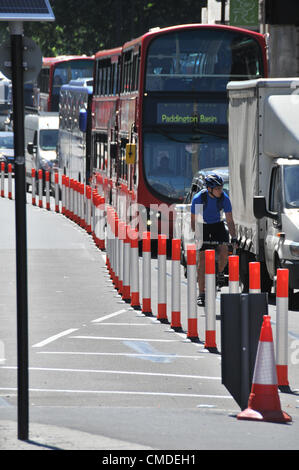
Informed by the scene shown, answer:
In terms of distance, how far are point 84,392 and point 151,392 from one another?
1.77 ft

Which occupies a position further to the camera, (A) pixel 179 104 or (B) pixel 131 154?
(B) pixel 131 154

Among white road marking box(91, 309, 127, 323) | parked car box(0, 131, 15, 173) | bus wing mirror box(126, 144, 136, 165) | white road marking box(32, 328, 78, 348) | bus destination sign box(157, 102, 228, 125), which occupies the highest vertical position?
bus destination sign box(157, 102, 228, 125)

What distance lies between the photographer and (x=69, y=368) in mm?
12562

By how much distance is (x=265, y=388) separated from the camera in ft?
31.9

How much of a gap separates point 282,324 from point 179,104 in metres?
16.1

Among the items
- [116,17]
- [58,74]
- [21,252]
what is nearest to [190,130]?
[21,252]

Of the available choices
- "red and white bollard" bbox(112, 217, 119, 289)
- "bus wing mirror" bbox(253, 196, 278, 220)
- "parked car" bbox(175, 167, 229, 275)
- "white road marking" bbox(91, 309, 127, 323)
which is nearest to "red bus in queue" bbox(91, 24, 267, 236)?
"parked car" bbox(175, 167, 229, 275)

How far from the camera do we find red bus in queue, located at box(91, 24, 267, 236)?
1083 inches

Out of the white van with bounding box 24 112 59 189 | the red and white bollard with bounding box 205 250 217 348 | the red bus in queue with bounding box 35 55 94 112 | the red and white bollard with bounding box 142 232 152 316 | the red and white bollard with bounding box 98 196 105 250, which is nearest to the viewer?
the red and white bollard with bounding box 205 250 217 348

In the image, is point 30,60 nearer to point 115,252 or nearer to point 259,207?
point 259,207

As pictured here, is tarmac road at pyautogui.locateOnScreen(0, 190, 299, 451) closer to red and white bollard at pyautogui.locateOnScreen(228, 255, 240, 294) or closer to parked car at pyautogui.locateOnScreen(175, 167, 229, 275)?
red and white bollard at pyautogui.locateOnScreen(228, 255, 240, 294)

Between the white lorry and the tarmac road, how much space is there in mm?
995

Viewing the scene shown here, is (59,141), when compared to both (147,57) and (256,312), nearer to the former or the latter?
(147,57)
